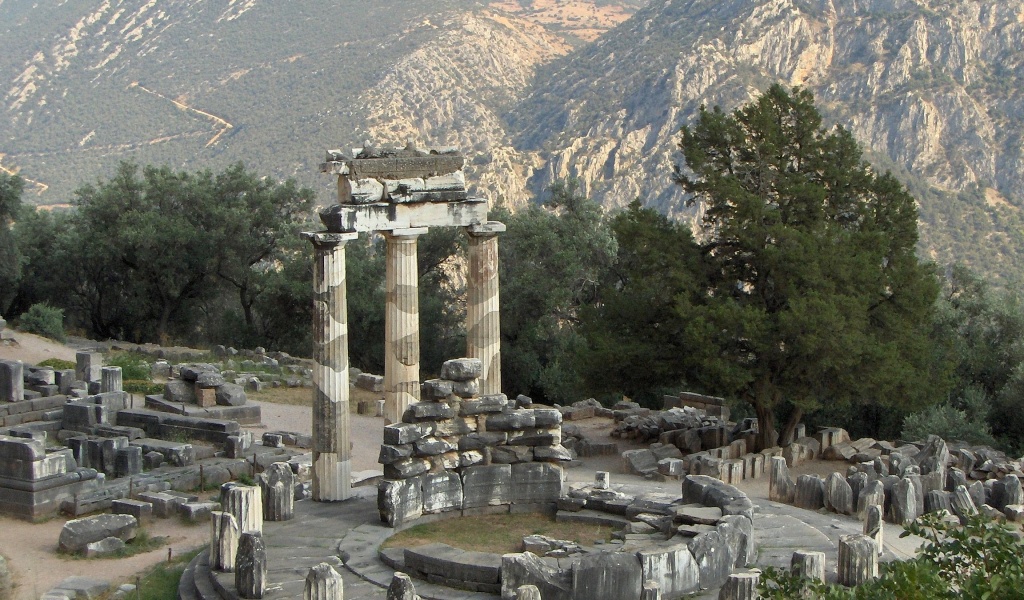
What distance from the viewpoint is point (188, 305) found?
50.6 metres

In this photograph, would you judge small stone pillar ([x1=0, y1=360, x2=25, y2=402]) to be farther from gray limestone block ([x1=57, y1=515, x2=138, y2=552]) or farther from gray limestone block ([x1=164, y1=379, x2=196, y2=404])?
gray limestone block ([x1=57, y1=515, x2=138, y2=552])

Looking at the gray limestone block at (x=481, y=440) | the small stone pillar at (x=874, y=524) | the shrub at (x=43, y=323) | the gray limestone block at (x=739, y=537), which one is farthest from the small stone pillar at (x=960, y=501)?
the shrub at (x=43, y=323)

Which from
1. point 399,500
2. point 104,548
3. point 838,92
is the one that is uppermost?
point 838,92

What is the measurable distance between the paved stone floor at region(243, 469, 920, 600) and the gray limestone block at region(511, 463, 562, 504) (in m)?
2.19

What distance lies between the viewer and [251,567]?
15820 mm

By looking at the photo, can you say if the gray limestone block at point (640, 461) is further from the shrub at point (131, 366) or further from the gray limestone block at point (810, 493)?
the shrub at point (131, 366)

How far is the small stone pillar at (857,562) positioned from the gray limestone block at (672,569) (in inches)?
73.3

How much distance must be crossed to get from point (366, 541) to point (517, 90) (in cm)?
7936

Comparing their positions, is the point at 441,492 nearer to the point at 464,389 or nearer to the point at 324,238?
the point at 464,389

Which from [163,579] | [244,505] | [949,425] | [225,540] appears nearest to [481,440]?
[244,505]

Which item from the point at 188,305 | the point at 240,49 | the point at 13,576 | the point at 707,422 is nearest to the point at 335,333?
the point at 13,576

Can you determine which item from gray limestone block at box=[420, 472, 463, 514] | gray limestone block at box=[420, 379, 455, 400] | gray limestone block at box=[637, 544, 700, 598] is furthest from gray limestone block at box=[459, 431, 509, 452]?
gray limestone block at box=[637, 544, 700, 598]

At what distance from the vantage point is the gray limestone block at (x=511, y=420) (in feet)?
64.0

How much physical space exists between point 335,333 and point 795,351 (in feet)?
34.7
